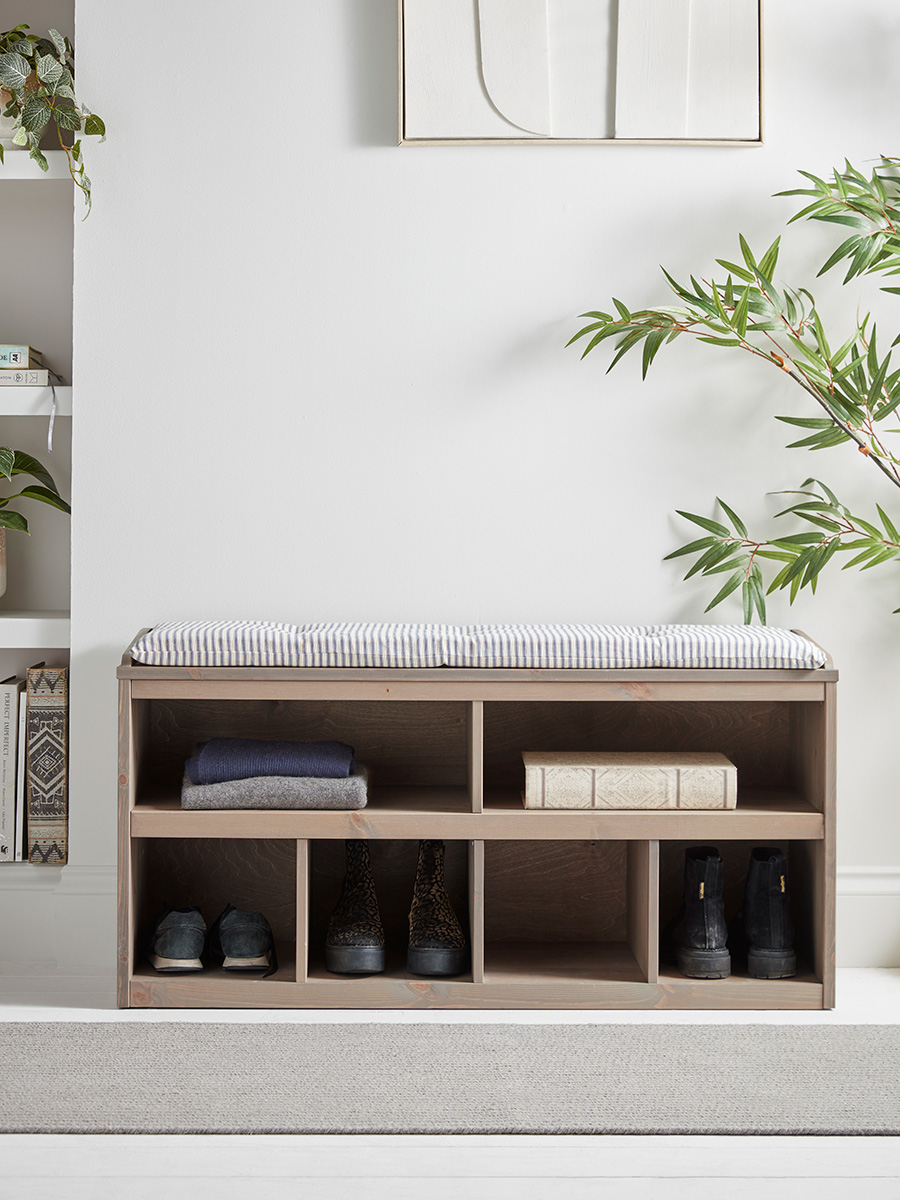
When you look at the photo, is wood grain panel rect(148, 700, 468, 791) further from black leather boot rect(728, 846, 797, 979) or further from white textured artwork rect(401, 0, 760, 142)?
white textured artwork rect(401, 0, 760, 142)

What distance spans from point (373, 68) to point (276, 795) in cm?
142

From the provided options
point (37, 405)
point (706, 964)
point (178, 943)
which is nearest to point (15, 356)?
point (37, 405)

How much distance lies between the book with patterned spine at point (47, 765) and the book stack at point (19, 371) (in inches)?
22.5

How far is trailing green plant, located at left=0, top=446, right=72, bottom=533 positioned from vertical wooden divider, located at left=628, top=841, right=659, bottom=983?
132 cm

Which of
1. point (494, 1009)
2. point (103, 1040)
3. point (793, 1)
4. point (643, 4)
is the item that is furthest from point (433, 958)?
point (793, 1)

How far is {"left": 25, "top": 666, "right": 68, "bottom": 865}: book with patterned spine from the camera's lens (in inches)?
81.6

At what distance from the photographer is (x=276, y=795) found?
5.98 ft

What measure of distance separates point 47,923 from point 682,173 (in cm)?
198

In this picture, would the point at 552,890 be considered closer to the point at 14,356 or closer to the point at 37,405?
the point at 37,405

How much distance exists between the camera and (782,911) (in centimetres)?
188

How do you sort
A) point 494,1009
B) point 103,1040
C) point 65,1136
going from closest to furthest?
1. point 65,1136
2. point 103,1040
3. point 494,1009

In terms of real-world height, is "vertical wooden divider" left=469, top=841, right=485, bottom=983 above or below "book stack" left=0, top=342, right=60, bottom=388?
below

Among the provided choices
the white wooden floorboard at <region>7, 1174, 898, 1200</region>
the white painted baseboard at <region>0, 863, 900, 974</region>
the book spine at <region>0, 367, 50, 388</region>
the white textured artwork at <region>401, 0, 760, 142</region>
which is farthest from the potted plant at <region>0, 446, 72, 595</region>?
the white wooden floorboard at <region>7, 1174, 898, 1200</region>

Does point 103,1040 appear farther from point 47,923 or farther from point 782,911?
point 782,911
